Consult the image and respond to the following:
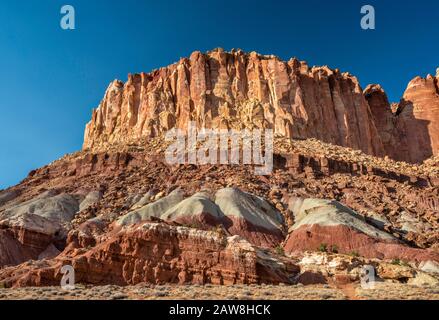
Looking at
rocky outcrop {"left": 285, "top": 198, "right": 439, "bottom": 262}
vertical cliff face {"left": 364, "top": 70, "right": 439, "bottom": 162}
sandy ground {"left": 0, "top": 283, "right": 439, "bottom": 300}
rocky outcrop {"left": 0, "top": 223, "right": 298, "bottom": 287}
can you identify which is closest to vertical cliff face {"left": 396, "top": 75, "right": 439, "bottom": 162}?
vertical cliff face {"left": 364, "top": 70, "right": 439, "bottom": 162}

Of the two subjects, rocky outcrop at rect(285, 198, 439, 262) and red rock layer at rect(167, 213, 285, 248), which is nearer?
rocky outcrop at rect(285, 198, 439, 262)

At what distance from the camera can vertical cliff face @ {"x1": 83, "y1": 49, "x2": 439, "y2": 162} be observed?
82.1 meters

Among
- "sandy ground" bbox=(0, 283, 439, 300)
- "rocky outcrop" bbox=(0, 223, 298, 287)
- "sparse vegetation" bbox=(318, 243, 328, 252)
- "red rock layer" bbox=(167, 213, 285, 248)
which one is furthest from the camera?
"red rock layer" bbox=(167, 213, 285, 248)

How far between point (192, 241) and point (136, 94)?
2748 inches

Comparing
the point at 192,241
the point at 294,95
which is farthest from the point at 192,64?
the point at 192,241

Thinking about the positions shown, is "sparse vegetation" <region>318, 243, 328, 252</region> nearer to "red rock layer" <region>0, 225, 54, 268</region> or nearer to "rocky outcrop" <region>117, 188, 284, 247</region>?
"rocky outcrop" <region>117, 188, 284, 247</region>

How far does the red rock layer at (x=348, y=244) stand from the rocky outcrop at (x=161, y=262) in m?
16.3

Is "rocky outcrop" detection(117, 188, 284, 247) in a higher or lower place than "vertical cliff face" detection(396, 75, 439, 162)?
lower

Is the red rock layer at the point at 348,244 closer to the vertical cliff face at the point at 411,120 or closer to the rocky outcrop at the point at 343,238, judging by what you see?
the rocky outcrop at the point at 343,238

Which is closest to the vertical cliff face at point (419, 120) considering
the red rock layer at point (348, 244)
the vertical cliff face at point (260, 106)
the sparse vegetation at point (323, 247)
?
the vertical cliff face at point (260, 106)

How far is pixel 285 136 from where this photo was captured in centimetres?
7744

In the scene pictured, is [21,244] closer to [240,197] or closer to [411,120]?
[240,197]

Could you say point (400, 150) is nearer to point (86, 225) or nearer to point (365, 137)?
point (365, 137)

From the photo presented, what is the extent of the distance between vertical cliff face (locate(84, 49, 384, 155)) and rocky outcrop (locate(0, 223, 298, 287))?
2046 inches
